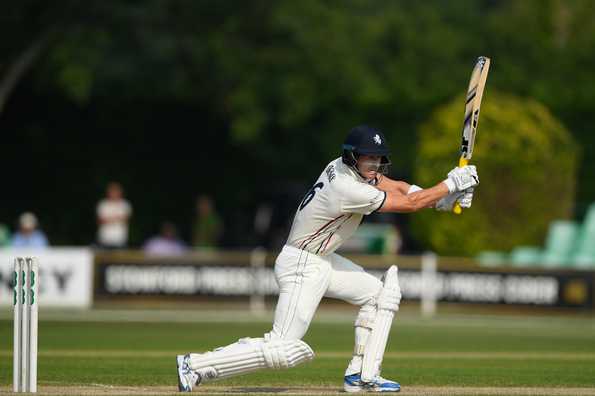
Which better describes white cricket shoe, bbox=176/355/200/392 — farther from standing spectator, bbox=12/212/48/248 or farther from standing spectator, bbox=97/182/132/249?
standing spectator, bbox=97/182/132/249

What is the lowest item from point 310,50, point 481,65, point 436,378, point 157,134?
point 436,378

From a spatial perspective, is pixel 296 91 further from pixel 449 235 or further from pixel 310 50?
pixel 449 235

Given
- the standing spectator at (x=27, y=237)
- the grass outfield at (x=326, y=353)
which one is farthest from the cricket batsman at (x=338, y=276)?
the standing spectator at (x=27, y=237)

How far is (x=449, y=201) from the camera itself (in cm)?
804

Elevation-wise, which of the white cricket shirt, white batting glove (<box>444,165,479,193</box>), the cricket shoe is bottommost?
the cricket shoe

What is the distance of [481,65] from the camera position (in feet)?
27.9

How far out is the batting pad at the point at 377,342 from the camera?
7.88 meters

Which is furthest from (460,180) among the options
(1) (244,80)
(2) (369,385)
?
(1) (244,80)

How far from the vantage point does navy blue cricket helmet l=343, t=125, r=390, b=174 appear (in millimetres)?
7820

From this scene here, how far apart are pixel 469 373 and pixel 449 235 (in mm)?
11917

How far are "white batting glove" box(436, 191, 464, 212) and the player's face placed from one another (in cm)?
44

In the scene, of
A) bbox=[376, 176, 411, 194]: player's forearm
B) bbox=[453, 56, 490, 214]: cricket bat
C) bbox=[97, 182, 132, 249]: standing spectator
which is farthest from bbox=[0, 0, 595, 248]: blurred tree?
bbox=[376, 176, 411, 194]: player's forearm

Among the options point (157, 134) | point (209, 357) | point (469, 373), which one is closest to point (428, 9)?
point (157, 134)

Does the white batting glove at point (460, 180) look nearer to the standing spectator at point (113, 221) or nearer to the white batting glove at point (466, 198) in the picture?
the white batting glove at point (466, 198)
